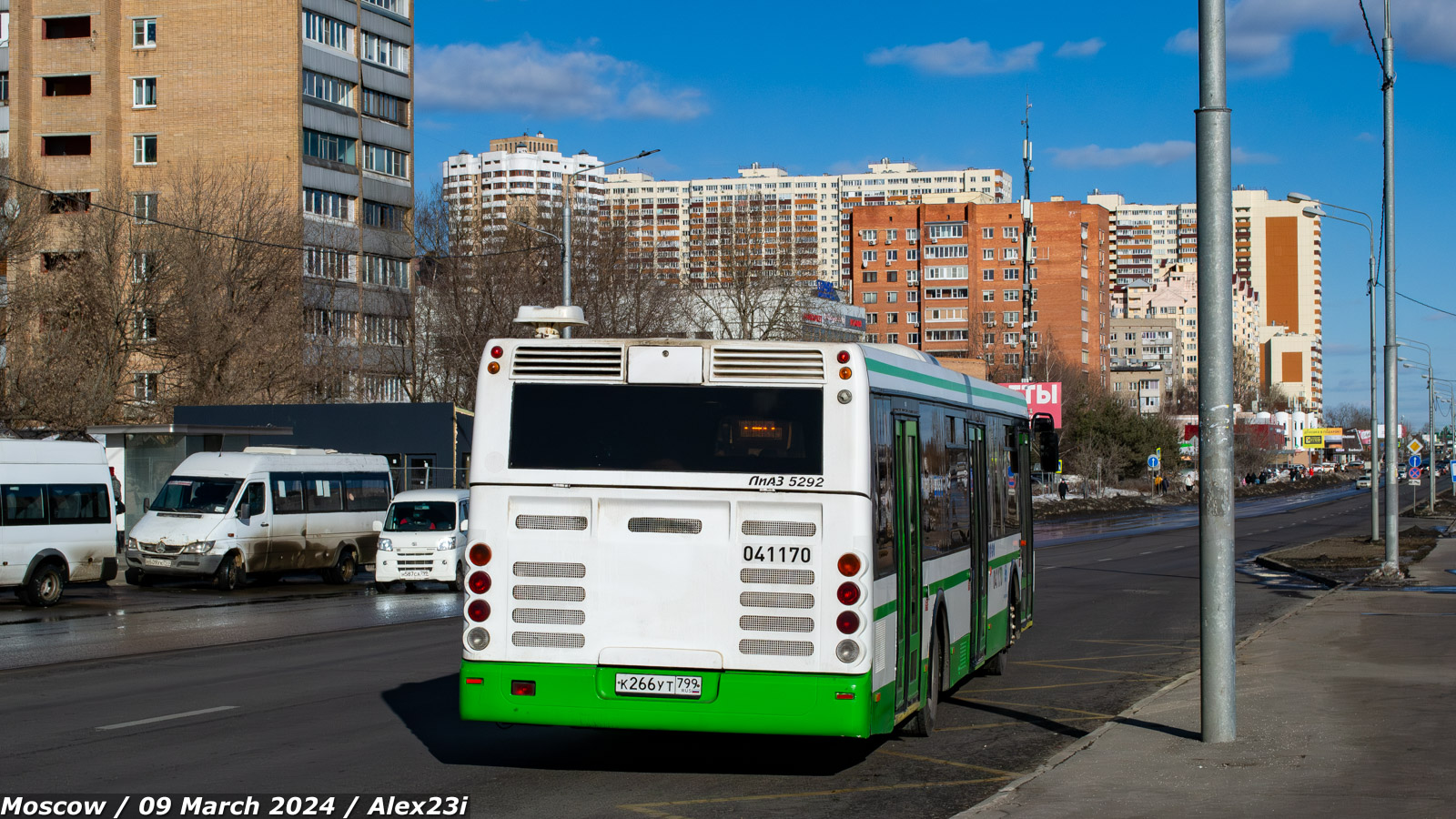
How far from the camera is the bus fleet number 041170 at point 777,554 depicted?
845 cm

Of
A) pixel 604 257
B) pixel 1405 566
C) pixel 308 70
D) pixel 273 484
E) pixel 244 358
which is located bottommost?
pixel 1405 566

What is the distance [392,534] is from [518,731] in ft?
56.5

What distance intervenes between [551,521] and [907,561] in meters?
2.39

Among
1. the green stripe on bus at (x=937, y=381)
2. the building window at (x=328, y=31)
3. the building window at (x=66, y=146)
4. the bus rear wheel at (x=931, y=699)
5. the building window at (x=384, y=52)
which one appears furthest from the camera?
the building window at (x=384, y=52)

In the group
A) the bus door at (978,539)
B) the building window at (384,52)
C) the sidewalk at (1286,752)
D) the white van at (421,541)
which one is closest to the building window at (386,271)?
the building window at (384,52)

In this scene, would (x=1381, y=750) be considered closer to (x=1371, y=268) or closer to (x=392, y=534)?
(x=392, y=534)

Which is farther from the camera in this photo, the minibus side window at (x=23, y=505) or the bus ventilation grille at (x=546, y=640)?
the minibus side window at (x=23, y=505)

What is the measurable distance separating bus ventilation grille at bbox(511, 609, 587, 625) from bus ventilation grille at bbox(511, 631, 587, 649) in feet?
0.24

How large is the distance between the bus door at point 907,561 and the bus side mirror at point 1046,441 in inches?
252

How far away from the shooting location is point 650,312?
60625mm

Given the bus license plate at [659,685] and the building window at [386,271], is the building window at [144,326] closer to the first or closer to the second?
the building window at [386,271]

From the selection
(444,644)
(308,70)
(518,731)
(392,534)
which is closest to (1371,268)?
(392,534)

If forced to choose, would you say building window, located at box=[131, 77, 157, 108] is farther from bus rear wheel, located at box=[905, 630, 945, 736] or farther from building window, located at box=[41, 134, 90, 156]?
bus rear wheel, located at box=[905, 630, 945, 736]

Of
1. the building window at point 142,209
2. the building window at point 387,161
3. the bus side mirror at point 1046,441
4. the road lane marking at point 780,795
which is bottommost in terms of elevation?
the road lane marking at point 780,795
